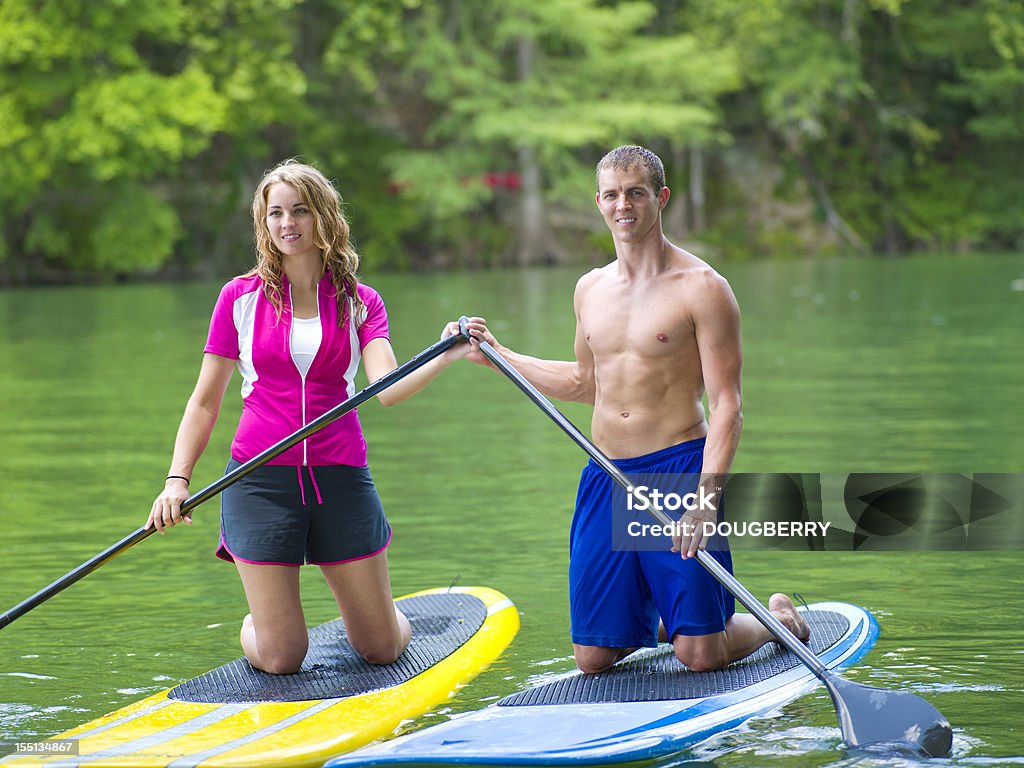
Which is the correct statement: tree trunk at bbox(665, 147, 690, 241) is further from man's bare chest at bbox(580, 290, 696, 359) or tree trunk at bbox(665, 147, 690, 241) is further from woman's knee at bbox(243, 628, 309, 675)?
woman's knee at bbox(243, 628, 309, 675)

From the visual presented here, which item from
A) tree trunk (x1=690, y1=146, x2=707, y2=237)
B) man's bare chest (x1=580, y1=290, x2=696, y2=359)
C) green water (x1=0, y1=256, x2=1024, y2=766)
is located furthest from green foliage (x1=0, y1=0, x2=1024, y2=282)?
man's bare chest (x1=580, y1=290, x2=696, y2=359)

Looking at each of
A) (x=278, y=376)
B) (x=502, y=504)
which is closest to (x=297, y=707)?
(x=278, y=376)

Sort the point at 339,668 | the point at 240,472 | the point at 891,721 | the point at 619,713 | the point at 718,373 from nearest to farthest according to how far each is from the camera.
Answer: the point at 891,721, the point at 619,713, the point at 718,373, the point at 240,472, the point at 339,668

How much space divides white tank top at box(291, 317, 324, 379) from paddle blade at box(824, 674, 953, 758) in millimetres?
1883

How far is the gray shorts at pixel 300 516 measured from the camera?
4910mm

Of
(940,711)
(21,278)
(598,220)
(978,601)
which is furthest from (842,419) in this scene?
(598,220)

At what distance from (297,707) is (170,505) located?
0.71 metres

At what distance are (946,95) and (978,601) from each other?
38.0 meters

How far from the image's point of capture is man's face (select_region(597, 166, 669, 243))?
15.4 ft

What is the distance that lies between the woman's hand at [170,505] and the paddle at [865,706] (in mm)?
1133

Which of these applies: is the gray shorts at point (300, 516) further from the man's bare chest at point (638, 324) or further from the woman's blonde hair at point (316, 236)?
the man's bare chest at point (638, 324)

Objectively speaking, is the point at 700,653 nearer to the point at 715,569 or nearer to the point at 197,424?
the point at 715,569

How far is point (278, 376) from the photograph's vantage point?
497 cm

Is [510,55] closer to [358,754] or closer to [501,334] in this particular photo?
[501,334]
